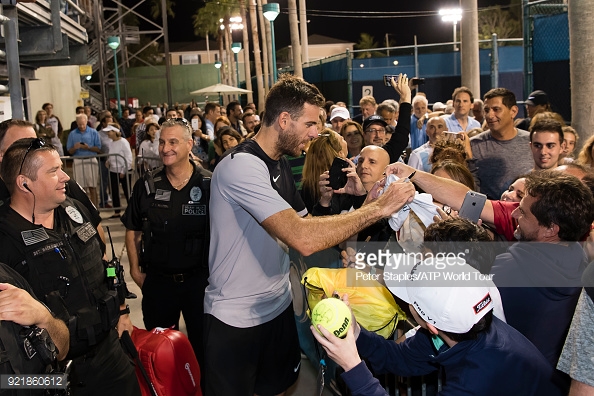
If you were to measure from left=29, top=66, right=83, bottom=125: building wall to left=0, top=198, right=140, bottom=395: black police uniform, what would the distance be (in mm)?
18009

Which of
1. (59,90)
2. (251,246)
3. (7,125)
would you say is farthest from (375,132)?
(59,90)

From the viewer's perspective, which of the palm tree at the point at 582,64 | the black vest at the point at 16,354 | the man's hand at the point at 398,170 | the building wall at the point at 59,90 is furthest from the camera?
the building wall at the point at 59,90

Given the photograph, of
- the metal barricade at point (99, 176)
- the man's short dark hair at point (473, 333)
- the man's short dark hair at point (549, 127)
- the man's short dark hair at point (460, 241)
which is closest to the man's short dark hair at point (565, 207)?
the man's short dark hair at point (460, 241)

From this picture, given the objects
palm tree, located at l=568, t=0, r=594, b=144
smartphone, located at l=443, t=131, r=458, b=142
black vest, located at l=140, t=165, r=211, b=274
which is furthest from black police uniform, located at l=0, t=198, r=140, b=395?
palm tree, located at l=568, t=0, r=594, b=144

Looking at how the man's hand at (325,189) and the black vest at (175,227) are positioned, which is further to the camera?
the black vest at (175,227)

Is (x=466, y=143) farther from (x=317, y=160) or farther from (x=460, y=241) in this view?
(x=460, y=241)

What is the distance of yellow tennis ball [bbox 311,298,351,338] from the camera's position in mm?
2592

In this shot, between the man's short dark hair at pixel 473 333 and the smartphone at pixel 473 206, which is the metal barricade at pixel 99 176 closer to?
the smartphone at pixel 473 206

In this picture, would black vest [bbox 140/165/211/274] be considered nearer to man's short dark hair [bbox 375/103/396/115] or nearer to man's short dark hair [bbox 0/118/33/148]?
man's short dark hair [bbox 0/118/33/148]

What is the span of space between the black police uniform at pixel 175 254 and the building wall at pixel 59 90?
1674cm

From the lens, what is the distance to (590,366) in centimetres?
206

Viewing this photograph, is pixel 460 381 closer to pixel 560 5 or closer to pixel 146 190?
pixel 146 190

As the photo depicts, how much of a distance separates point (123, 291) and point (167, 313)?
1.19 m

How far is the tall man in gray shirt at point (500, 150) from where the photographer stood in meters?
6.35
